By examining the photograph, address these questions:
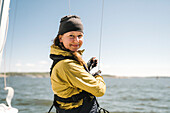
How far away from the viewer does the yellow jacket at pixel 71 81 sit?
1368 mm

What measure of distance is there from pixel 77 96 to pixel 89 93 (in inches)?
4.6

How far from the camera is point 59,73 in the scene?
1401 mm

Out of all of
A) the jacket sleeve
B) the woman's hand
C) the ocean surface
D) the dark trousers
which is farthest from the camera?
the ocean surface

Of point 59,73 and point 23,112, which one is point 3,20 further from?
point 23,112

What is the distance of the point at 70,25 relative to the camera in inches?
59.2

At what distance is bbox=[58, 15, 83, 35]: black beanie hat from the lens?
1507 mm

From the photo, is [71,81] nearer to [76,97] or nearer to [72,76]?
[72,76]

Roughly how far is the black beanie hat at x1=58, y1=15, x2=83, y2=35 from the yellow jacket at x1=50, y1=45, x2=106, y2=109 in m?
0.21

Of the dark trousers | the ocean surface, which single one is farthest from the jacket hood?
the ocean surface

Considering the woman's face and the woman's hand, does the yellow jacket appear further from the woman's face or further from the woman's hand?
the woman's hand

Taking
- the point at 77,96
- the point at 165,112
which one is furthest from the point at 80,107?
the point at 165,112

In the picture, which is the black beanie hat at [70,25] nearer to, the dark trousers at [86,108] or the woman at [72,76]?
the woman at [72,76]

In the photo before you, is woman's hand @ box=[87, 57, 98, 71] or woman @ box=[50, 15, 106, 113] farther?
woman's hand @ box=[87, 57, 98, 71]

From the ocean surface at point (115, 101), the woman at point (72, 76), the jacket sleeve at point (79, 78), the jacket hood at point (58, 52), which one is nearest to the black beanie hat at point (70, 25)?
the woman at point (72, 76)
